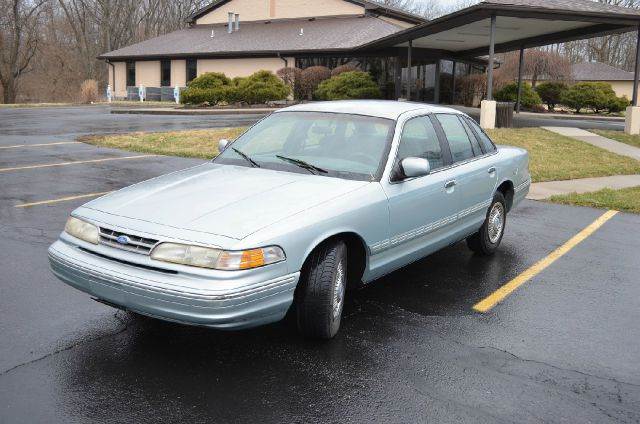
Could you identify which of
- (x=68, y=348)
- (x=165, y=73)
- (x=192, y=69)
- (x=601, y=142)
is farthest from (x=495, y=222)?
(x=165, y=73)

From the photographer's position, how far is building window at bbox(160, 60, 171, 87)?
44062mm

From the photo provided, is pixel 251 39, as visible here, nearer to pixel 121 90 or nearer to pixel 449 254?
pixel 121 90

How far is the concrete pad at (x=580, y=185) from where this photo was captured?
36.2ft

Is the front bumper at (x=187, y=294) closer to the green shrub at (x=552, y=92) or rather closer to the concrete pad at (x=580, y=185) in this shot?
the concrete pad at (x=580, y=185)

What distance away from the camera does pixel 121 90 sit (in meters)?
47.5

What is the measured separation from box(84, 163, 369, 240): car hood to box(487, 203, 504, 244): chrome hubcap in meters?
2.53

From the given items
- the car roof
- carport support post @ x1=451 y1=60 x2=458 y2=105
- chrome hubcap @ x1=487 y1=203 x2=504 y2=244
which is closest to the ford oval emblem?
the car roof

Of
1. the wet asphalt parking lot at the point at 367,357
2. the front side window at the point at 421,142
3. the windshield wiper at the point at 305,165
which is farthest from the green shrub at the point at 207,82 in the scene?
the windshield wiper at the point at 305,165

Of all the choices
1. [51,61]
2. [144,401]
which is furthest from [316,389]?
[51,61]

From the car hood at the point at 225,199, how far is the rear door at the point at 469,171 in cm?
154

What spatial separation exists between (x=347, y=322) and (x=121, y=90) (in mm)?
46327

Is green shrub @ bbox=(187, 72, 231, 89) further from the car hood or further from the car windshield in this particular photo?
the car hood

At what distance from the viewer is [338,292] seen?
4457 millimetres

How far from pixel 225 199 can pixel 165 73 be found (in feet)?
139
